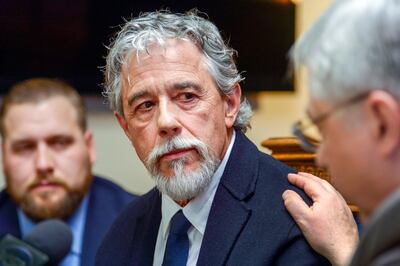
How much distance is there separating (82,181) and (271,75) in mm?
1238

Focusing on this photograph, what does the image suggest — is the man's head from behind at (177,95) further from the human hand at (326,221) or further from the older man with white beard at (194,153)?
the human hand at (326,221)

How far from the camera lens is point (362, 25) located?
1176mm

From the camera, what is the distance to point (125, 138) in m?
3.76

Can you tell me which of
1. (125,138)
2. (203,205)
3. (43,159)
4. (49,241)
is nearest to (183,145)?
(203,205)

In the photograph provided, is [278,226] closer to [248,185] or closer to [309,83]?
[248,185]

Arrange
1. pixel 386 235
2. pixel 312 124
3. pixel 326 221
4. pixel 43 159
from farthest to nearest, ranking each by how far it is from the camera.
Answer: pixel 43 159, pixel 326 221, pixel 312 124, pixel 386 235

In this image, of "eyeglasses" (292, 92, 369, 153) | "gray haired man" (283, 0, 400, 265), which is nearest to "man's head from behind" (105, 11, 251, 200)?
"eyeglasses" (292, 92, 369, 153)

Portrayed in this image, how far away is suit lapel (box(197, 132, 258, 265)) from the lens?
73.2 inches

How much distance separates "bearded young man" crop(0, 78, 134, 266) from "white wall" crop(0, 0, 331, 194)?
1.69ft

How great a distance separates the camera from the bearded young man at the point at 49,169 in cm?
306

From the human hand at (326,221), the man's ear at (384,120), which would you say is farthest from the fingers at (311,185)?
the man's ear at (384,120)

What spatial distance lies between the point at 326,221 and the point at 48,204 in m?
1.55

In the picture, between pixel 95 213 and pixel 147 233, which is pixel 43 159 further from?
pixel 147 233

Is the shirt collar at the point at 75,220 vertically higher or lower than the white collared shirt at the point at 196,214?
lower
